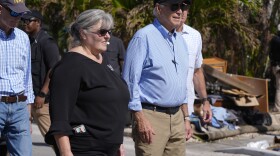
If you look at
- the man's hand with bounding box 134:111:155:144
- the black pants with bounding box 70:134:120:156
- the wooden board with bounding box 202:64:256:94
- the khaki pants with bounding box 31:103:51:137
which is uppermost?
the black pants with bounding box 70:134:120:156

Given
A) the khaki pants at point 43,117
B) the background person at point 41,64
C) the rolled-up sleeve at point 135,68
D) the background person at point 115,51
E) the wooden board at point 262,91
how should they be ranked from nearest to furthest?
the rolled-up sleeve at point 135,68
the background person at point 41,64
the khaki pants at point 43,117
the background person at point 115,51
the wooden board at point 262,91

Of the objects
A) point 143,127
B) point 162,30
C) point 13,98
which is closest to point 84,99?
point 143,127

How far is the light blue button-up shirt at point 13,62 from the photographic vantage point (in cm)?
607

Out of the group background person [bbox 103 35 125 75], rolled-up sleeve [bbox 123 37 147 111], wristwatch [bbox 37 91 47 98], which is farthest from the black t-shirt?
background person [bbox 103 35 125 75]

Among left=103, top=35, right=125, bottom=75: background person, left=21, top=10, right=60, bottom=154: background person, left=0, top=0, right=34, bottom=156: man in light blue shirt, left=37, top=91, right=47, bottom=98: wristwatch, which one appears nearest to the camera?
left=0, top=0, right=34, bottom=156: man in light blue shirt

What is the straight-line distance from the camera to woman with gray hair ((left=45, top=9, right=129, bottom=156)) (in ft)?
14.0

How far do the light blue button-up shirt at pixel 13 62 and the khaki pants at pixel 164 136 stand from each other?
123 centimetres

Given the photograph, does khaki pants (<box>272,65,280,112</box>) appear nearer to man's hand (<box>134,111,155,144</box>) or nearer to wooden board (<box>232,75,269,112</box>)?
wooden board (<box>232,75,269,112</box>)

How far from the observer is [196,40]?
710cm

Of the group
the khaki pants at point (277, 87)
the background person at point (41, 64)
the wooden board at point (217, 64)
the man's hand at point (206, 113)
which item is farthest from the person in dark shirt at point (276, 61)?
the man's hand at point (206, 113)

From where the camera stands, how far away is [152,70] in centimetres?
549

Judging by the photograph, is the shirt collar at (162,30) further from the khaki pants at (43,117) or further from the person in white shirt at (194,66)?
the khaki pants at (43,117)

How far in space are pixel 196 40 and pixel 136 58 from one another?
1.77 m

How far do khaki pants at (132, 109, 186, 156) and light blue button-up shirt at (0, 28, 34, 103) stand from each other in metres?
1.23
